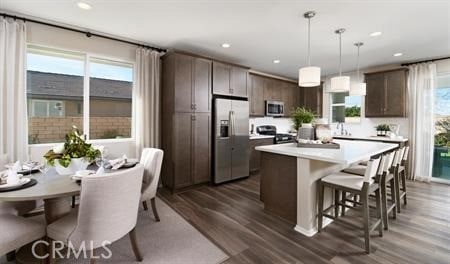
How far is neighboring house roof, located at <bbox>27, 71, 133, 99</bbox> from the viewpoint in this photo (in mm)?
3023

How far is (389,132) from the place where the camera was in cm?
484

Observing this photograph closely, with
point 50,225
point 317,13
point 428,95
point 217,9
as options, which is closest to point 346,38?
point 317,13

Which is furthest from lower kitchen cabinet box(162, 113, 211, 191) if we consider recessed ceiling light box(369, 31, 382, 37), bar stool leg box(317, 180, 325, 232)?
recessed ceiling light box(369, 31, 382, 37)

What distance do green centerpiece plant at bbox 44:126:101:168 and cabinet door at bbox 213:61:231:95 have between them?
2.53m

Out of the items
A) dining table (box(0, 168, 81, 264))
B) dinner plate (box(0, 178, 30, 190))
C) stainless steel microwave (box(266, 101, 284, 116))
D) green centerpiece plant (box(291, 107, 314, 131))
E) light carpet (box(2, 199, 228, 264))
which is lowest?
light carpet (box(2, 199, 228, 264))

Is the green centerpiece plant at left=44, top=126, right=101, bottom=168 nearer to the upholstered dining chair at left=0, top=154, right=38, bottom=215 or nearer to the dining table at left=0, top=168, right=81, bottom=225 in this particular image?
the dining table at left=0, top=168, right=81, bottom=225

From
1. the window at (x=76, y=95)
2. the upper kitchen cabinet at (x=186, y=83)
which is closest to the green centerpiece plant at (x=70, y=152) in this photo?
the window at (x=76, y=95)

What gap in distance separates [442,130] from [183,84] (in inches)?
216

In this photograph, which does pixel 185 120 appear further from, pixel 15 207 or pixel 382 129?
pixel 382 129

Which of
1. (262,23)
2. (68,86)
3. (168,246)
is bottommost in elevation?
(168,246)

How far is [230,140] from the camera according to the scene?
4281mm

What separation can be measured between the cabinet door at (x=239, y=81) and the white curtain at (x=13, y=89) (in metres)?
3.30

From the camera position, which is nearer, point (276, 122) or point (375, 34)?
point (375, 34)

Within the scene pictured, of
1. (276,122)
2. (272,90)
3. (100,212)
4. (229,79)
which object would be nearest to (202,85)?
(229,79)
